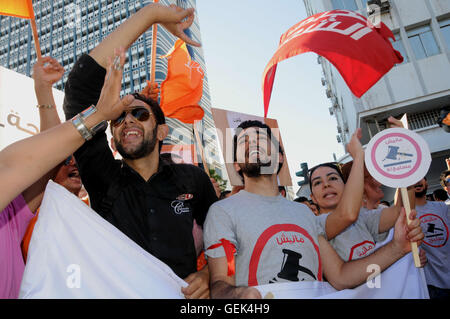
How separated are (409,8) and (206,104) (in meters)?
48.7

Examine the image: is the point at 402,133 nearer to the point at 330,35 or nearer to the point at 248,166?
the point at 248,166

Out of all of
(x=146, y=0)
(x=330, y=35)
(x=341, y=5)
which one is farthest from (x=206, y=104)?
(x=330, y=35)

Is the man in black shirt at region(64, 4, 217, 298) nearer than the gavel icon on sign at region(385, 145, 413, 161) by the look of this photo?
Yes

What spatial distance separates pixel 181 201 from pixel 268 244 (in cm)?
60

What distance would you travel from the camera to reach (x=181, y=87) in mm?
4672

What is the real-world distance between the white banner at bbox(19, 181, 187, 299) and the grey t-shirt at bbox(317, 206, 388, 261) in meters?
1.32

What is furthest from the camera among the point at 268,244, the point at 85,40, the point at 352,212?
the point at 85,40

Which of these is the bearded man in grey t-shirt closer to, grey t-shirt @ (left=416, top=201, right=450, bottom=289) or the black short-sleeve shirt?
the black short-sleeve shirt

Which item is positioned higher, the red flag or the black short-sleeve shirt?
the red flag

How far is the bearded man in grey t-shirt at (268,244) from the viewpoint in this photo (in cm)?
173

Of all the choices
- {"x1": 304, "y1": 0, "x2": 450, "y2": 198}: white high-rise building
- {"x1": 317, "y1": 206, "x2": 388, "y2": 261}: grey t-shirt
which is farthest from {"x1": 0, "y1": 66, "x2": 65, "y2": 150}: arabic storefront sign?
{"x1": 304, "y1": 0, "x2": 450, "y2": 198}: white high-rise building

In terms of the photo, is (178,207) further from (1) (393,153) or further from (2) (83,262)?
(1) (393,153)

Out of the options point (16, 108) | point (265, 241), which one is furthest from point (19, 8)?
point (265, 241)

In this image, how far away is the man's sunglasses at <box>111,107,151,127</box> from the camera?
2142 mm
